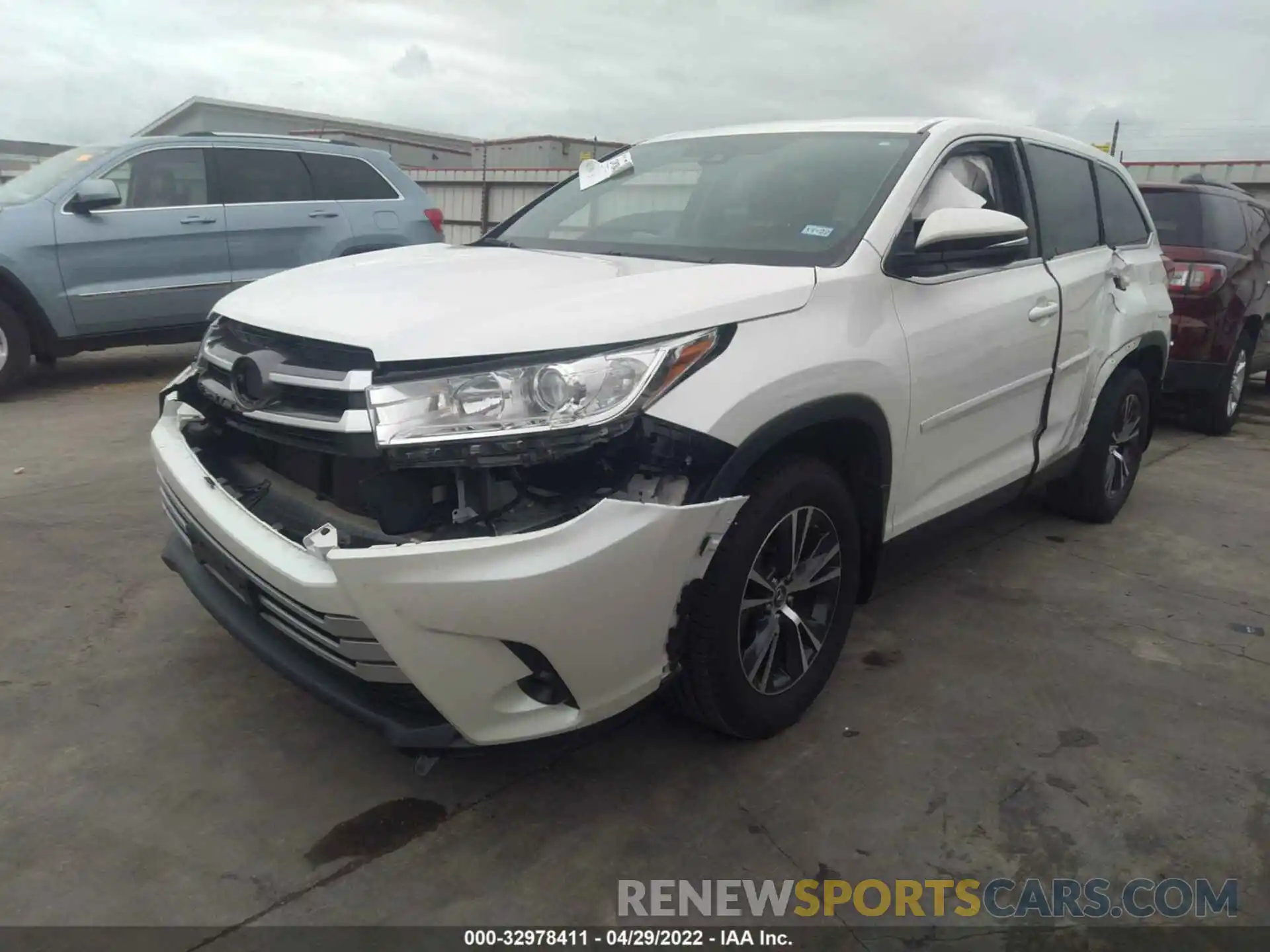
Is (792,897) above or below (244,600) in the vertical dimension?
below

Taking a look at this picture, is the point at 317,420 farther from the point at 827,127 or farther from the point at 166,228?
the point at 166,228

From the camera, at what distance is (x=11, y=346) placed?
6367 millimetres

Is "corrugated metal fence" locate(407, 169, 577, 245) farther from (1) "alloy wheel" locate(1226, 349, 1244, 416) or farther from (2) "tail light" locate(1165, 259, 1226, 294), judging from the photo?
(1) "alloy wheel" locate(1226, 349, 1244, 416)

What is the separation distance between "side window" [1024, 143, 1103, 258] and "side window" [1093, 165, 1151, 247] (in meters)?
0.11

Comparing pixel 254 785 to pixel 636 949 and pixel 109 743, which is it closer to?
pixel 109 743

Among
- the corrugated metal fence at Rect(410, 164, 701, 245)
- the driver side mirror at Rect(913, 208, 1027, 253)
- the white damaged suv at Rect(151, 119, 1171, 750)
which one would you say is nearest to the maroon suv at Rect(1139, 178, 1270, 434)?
the white damaged suv at Rect(151, 119, 1171, 750)

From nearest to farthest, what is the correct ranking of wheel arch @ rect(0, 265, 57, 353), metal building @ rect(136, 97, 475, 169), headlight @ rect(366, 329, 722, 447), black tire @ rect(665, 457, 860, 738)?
1. headlight @ rect(366, 329, 722, 447)
2. black tire @ rect(665, 457, 860, 738)
3. wheel arch @ rect(0, 265, 57, 353)
4. metal building @ rect(136, 97, 475, 169)

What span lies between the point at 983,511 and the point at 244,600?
8.40ft

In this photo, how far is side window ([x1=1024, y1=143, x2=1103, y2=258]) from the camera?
3.83 m

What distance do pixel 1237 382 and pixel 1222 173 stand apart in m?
9.66

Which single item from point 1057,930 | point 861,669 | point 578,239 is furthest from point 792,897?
point 578,239

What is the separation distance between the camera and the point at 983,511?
361 centimetres

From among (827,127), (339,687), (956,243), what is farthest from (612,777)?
(827,127)

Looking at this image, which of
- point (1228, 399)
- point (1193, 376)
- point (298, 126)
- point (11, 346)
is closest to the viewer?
point (11, 346)
